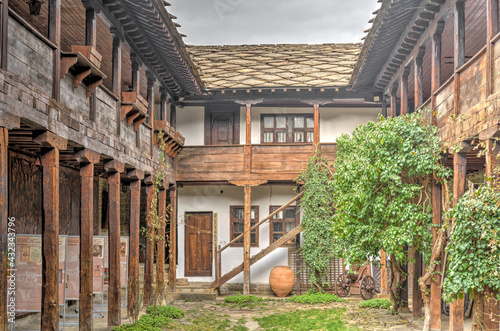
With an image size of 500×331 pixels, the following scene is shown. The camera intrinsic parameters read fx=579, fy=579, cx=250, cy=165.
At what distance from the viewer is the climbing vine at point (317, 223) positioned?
1722cm

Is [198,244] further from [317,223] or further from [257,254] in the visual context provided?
[317,223]

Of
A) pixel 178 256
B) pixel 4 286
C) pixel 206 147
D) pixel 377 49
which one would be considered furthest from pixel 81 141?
pixel 178 256

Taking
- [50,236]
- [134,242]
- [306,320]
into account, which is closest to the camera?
[50,236]

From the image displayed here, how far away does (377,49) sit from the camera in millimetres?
13422

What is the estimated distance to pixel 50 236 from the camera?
803cm

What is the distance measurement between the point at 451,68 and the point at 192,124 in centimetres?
884

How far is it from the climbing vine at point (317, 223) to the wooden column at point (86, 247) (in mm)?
8821

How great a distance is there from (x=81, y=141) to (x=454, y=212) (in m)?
5.76

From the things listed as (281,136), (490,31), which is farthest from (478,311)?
(281,136)

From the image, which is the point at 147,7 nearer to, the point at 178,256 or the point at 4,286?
the point at 4,286

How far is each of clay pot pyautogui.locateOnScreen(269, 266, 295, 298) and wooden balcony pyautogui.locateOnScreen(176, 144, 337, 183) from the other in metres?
2.87

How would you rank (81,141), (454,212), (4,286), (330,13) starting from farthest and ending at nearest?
(330,13)
(81,141)
(454,212)
(4,286)

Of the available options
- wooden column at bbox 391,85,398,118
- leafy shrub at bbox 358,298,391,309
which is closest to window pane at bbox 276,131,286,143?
wooden column at bbox 391,85,398,118

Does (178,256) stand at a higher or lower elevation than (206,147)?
lower
